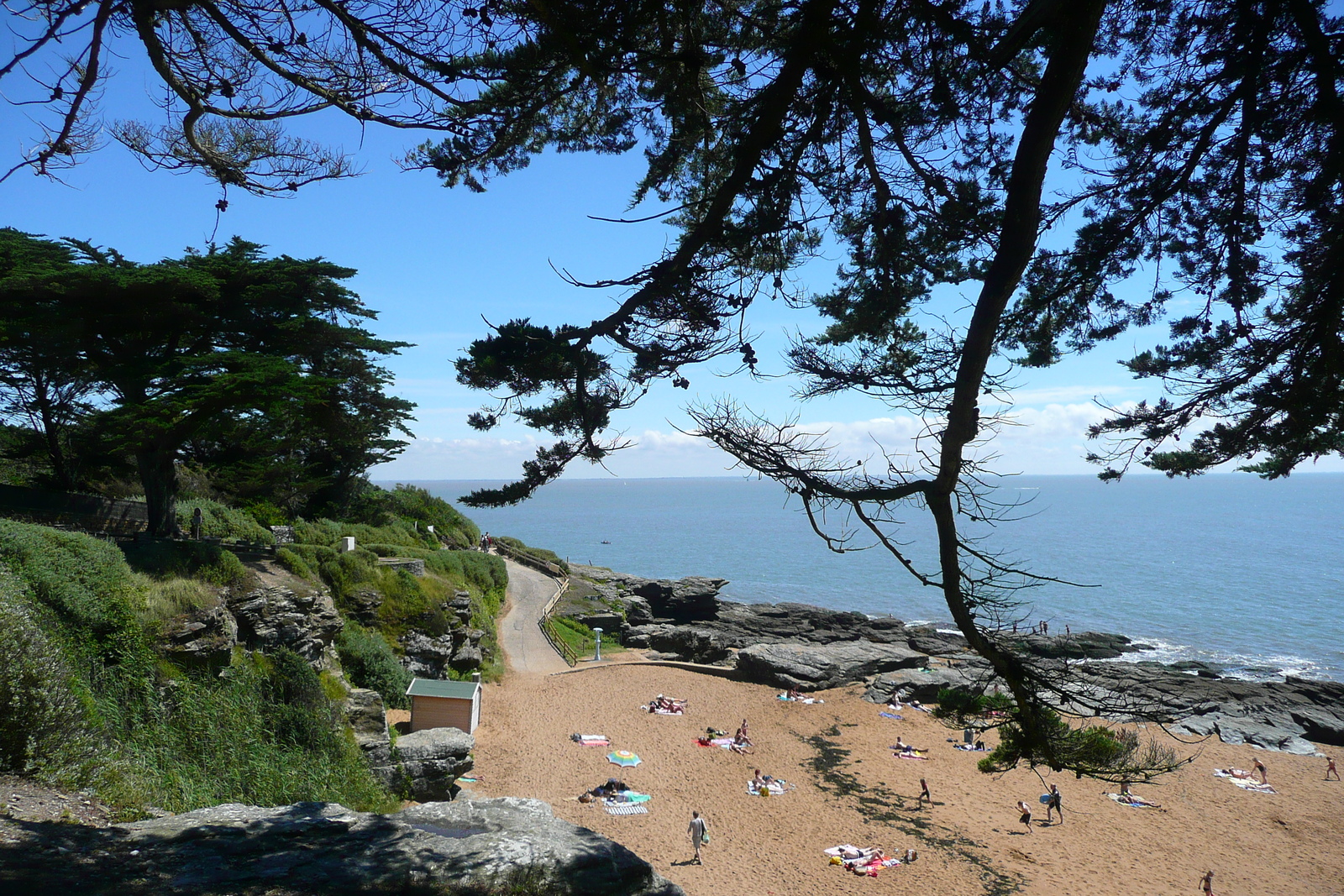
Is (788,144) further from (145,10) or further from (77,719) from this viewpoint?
(77,719)

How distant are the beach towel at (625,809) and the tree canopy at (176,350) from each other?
10.3 meters

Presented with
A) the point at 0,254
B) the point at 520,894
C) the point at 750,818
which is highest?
the point at 0,254

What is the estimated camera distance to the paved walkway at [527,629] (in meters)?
24.3

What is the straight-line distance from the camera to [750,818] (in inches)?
567

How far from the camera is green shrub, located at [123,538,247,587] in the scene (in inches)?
500

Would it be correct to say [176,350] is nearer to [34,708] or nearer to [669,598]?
[34,708]

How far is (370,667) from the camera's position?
16688 mm

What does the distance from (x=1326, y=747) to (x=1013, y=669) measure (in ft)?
85.8

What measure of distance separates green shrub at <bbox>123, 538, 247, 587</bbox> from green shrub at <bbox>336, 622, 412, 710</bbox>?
3.29 meters

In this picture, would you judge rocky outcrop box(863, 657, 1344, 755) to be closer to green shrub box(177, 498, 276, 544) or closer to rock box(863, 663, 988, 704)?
rock box(863, 663, 988, 704)

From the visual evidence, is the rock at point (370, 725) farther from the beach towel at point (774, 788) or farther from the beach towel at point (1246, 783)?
the beach towel at point (1246, 783)

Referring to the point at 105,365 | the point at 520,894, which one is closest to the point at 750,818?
the point at 520,894

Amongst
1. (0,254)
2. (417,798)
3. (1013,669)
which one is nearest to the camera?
(1013,669)

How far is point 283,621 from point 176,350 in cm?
671
